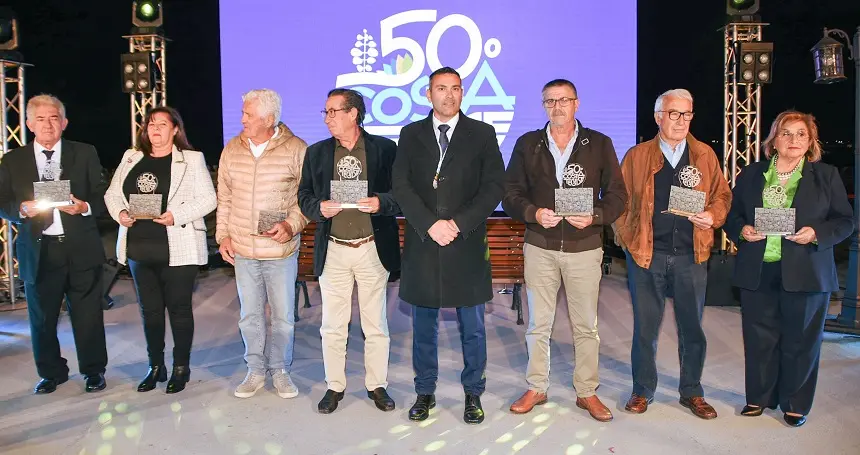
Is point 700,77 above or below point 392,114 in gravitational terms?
above

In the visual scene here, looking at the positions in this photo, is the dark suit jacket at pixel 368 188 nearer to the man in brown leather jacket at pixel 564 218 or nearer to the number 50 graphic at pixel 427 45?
the man in brown leather jacket at pixel 564 218

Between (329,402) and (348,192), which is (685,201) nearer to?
(348,192)

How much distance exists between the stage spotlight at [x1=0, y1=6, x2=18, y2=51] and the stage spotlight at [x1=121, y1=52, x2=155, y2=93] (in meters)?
0.92

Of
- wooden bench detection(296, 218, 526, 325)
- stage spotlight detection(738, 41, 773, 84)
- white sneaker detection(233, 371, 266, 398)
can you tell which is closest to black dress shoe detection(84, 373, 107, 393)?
white sneaker detection(233, 371, 266, 398)

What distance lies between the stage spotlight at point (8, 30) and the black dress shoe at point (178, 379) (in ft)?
13.6

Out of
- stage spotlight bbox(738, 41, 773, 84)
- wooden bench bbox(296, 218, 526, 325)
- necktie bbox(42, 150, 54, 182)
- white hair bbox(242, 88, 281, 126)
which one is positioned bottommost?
wooden bench bbox(296, 218, 526, 325)

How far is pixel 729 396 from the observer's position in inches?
144

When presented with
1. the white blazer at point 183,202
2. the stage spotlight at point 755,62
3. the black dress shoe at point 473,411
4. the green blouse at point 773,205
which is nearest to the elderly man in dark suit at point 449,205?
the black dress shoe at point 473,411

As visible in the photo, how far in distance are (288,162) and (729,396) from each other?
106 inches

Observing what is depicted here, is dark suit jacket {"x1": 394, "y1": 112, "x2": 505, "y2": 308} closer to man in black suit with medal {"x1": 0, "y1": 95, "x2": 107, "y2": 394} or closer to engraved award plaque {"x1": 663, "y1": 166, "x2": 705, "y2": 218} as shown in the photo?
engraved award plaque {"x1": 663, "y1": 166, "x2": 705, "y2": 218}

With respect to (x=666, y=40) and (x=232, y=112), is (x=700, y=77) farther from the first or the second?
(x=232, y=112)

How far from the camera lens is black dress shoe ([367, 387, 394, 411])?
3451mm

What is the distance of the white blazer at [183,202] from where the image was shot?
367cm

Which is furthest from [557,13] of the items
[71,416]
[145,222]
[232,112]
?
[71,416]
